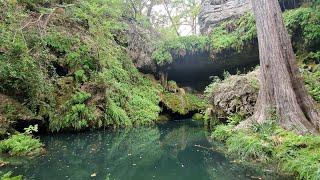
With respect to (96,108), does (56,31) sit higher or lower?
higher

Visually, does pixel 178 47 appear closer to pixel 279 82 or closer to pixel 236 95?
pixel 236 95

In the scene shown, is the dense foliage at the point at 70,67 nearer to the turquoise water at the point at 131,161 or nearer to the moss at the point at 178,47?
the turquoise water at the point at 131,161

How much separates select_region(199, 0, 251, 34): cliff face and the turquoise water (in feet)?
36.0

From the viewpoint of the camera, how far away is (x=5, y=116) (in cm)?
878

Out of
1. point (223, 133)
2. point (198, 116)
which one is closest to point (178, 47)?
point (198, 116)

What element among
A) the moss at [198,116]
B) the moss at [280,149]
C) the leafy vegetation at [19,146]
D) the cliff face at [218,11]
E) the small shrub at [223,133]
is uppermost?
the cliff face at [218,11]

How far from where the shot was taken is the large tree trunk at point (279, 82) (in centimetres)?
762

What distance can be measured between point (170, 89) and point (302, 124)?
41.8ft

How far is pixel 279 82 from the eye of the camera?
26.2 ft

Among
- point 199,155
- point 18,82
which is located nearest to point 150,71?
point 18,82

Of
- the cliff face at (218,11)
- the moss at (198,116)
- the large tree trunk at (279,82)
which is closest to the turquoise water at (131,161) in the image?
the large tree trunk at (279,82)

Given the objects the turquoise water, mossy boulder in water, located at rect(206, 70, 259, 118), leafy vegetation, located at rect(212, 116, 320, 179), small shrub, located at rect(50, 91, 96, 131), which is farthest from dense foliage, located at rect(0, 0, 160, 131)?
leafy vegetation, located at rect(212, 116, 320, 179)

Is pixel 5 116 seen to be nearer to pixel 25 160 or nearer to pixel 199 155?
pixel 25 160

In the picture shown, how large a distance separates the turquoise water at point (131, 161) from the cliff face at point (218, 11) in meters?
11.0
